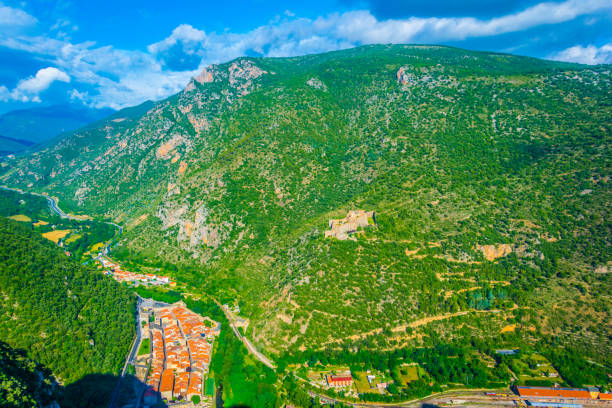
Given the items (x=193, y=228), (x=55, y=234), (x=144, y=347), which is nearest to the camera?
(x=144, y=347)

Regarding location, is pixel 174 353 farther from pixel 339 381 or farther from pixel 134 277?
pixel 134 277

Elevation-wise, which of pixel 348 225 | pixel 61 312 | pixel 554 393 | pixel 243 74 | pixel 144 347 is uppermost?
pixel 243 74

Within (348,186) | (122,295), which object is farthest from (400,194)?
(122,295)

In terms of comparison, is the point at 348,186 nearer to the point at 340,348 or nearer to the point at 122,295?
the point at 340,348

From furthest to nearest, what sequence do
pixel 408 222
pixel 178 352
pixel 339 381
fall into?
pixel 408 222
pixel 178 352
pixel 339 381

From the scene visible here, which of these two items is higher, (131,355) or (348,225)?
(348,225)

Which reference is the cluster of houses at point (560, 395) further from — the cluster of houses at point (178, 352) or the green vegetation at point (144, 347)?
the green vegetation at point (144, 347)

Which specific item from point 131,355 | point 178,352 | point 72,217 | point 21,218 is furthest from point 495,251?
point 21,218
